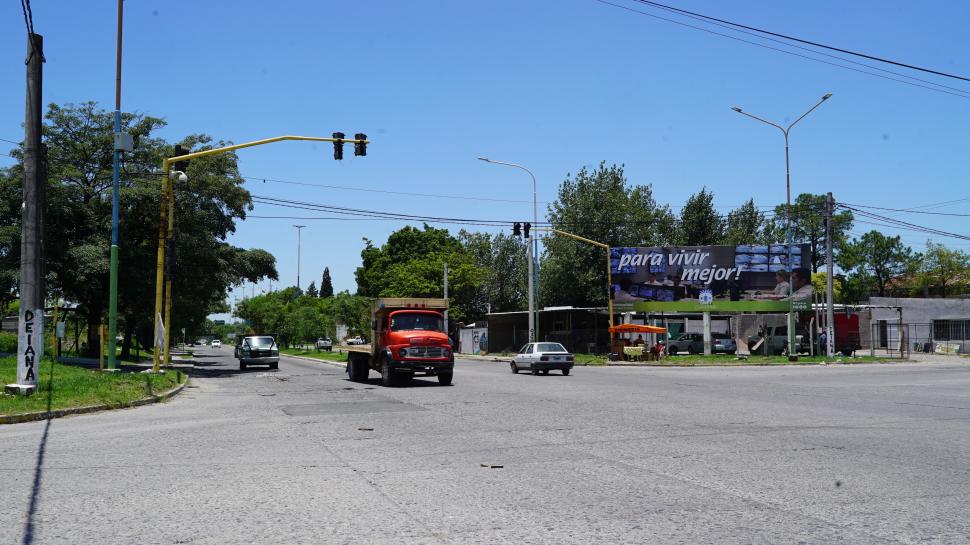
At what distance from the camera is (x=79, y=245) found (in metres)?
33.4

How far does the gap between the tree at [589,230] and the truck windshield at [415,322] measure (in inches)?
1655

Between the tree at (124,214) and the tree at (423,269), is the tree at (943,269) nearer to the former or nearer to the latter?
the tree at (423,269)

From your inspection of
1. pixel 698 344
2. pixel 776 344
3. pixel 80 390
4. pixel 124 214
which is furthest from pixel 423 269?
pixel 80 390

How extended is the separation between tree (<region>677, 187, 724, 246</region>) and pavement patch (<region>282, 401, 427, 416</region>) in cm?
6134

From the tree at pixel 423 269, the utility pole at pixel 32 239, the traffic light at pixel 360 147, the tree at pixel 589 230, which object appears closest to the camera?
the utility pole at pixel 32 239

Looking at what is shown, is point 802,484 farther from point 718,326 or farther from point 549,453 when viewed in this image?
point 718,326

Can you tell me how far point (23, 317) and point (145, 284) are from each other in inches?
671

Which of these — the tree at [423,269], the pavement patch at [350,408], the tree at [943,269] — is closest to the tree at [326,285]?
the tree at [423,269]

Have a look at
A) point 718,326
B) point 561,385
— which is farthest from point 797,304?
point 561,385

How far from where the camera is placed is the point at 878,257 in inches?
3878

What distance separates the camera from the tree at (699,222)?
7556 centimetres

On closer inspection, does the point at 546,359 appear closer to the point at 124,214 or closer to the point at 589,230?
the point at 124,214

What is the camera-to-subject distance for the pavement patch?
53.4ft

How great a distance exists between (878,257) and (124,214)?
92.6 meters
